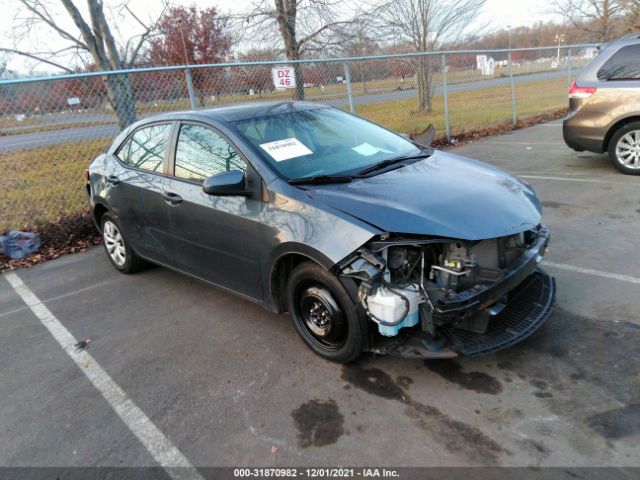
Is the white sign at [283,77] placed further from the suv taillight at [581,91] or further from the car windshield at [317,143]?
the suv taillight at [581,91]

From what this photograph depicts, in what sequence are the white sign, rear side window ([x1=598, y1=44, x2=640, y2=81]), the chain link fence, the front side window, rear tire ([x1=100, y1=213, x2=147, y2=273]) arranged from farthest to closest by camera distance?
1. the white sign
2. rear side window ([x1=598, y1=44, x2=640, y2=81])
3. the chain link fence
4. rear tire ([x1=100, y1=213, x2=147, y2=273])
5. the front side window

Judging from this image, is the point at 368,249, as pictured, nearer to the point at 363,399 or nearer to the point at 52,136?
the point at 363,399

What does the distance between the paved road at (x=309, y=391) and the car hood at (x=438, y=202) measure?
907 mm

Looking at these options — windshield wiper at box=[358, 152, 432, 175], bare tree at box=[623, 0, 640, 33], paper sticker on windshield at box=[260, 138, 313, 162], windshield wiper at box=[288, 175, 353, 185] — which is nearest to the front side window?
paper sticker on windshield at box=[260, 138, 313, 162]

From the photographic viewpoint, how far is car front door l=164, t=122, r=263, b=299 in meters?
3.41

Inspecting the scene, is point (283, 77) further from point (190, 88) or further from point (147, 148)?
point (147, 148)

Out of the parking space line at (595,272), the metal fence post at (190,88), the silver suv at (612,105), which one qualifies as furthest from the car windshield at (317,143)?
the silver suv at (612,105)

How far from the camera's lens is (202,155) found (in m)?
3.78

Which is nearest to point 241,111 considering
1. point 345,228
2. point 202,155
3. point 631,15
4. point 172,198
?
point 202,155

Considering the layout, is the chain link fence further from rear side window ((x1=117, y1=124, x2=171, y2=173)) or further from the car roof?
the car roof

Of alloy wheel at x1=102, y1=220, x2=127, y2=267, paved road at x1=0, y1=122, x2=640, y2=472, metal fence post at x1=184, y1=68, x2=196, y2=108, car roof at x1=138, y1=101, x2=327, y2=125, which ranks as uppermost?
metal fence post at x1=184, y1=68, x2=196, y2=108

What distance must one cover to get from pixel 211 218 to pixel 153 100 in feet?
14.2

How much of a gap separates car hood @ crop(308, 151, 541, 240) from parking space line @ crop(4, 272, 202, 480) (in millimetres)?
1684

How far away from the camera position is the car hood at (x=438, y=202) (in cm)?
276
